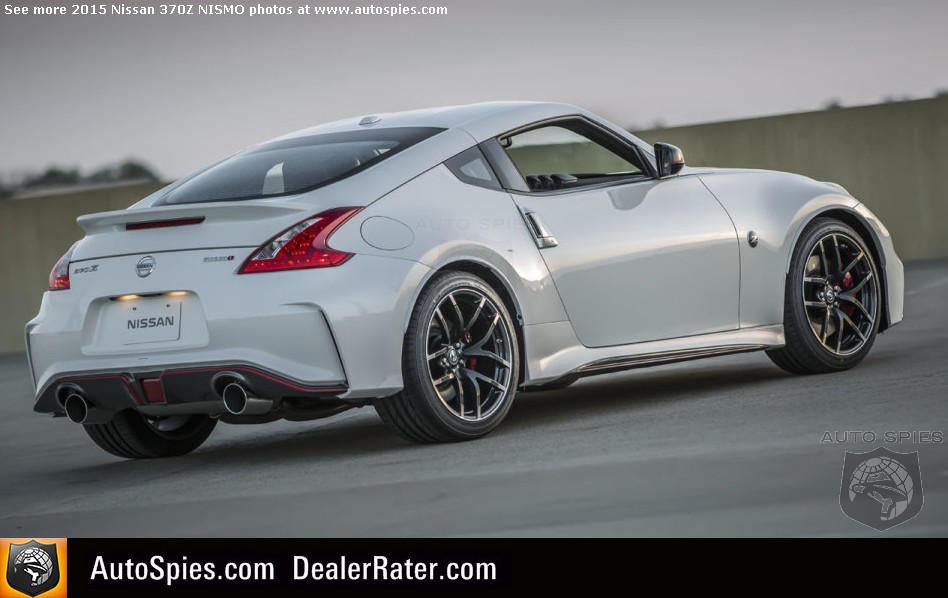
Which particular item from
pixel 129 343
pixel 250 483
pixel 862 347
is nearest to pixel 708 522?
pixel 250 483

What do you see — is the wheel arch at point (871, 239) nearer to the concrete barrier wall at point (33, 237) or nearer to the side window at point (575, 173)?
the side window at point (575, 173)

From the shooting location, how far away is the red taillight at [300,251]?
20.4ft

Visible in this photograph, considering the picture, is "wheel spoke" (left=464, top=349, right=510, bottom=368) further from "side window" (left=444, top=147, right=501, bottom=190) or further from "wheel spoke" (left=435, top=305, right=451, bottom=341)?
"side window" (left=444, top=147, right=501, bottom=190)

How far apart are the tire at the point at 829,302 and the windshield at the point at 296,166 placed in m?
2.13

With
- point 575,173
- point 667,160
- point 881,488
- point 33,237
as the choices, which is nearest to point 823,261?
point 667,160

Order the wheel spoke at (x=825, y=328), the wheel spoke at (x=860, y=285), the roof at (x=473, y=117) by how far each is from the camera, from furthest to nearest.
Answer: the wheel spoke at (x=860, y=285), the wheel spoke at (x=825, y=328), the roof at (x=473, y=117)

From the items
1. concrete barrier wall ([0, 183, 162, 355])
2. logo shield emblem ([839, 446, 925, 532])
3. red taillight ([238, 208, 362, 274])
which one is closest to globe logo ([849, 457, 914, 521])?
logo shield emblem ([839, 446, 925, 532])

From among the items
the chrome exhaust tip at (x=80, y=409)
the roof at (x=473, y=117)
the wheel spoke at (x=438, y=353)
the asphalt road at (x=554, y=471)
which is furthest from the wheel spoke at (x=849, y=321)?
the chrome exhaust tip at (x=80, y=409)

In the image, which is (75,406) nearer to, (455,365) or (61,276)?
(61,276)

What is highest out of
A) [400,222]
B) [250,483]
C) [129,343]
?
[400,222]

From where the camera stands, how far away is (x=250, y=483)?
6.27 metres
